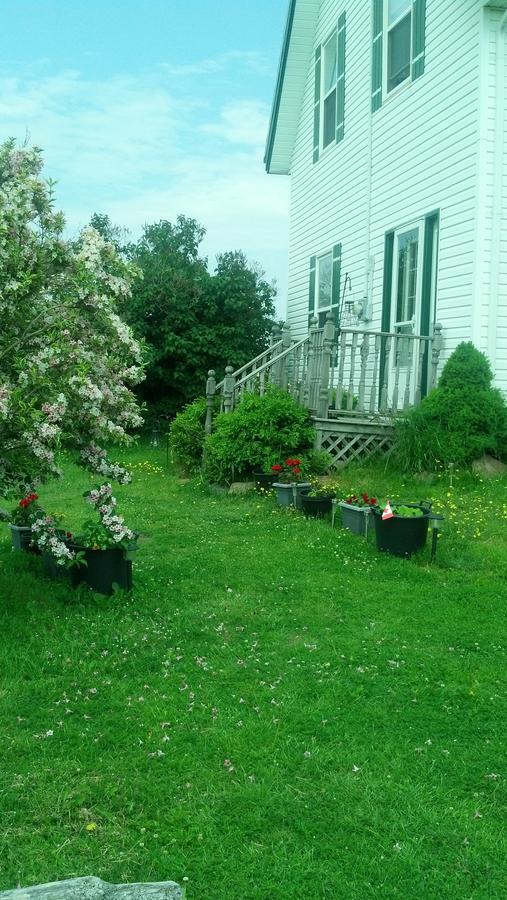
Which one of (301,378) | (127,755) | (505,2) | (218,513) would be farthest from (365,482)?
(127,755)

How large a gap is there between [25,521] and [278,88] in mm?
13295

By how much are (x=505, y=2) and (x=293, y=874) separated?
9478mm

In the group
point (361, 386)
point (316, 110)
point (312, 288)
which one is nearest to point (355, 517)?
point (361, 386)

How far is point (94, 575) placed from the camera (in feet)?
19.5

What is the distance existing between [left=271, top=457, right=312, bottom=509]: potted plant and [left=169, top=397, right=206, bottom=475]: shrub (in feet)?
10.0

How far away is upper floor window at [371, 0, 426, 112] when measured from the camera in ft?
37.0

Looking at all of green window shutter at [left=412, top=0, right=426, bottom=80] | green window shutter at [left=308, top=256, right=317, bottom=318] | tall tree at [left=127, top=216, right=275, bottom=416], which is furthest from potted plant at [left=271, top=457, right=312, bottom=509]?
tall tree at [left=127, top=216, right=275, bottom=416]

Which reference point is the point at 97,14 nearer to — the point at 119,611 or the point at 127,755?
the point at 119,611

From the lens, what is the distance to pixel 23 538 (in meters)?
7.18

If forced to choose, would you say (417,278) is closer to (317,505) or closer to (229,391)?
(229,391)

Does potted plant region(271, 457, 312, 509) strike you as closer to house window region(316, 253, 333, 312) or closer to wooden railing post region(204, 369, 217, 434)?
wooden railing post region(204, 369, 217, 434)

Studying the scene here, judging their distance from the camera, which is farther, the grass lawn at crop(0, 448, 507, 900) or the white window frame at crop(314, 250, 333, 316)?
the white window frame at crop(314, 250, 333, 316)

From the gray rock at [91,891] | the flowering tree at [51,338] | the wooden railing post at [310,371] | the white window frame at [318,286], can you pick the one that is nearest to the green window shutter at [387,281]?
the wooden railing post at [310,371]

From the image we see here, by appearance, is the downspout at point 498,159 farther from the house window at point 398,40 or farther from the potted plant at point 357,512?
the potted plant at point 357,512
